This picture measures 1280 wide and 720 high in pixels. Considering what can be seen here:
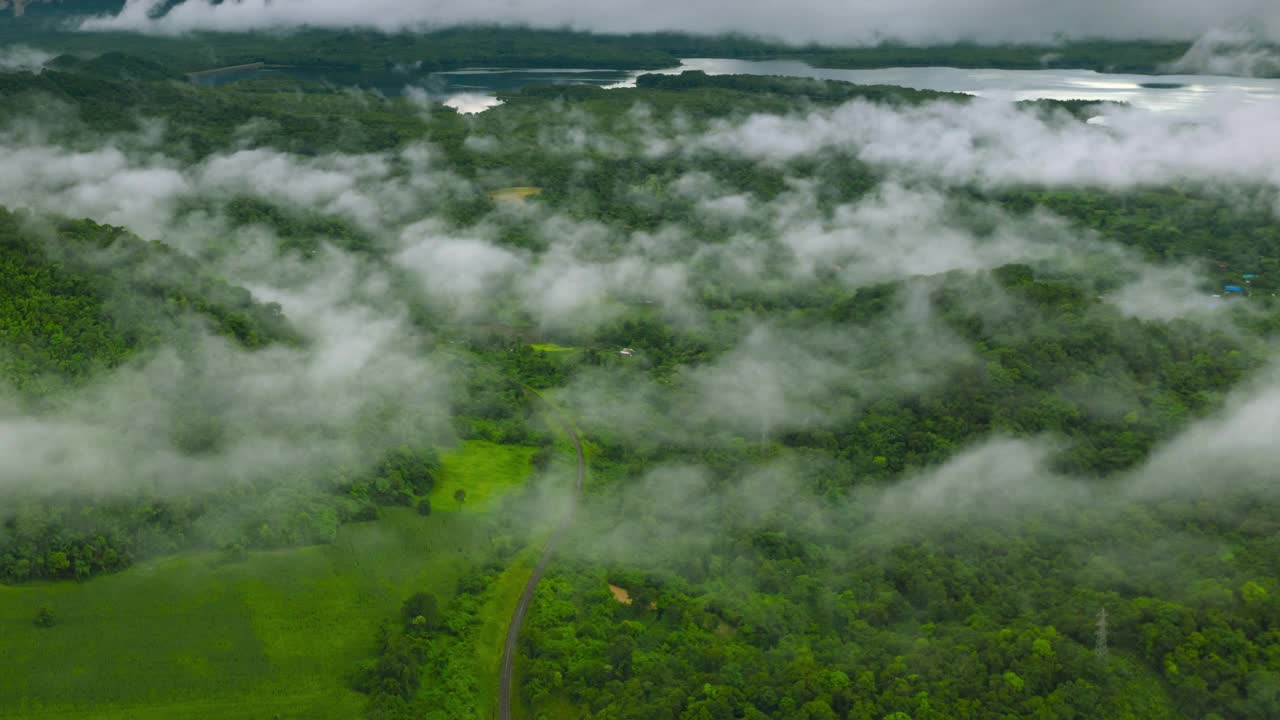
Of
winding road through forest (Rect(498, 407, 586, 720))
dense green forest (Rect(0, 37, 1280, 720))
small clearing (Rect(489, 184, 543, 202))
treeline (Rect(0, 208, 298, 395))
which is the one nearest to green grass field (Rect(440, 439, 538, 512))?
dense green forest (Rect(0, 37, 1280, 720))

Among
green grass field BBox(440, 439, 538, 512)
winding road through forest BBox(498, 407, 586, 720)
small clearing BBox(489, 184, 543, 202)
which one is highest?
small clearing BBox(489, 184, 543, 202)

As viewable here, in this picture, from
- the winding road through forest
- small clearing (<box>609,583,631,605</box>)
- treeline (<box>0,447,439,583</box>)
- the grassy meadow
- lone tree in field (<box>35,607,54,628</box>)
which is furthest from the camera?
small clearing (<box>609,583,631,605</box>)

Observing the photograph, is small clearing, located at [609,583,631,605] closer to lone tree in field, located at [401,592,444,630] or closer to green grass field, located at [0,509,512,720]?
green grass field, located at [0,509,512,720]

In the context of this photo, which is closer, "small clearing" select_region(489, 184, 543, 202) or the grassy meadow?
the grassy meadow

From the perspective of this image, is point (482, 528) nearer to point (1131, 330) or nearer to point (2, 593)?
point (2, 593)

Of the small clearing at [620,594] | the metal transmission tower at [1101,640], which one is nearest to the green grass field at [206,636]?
the small clearing at [620,594]

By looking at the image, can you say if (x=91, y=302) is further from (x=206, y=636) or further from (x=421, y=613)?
(x=421, y=613)

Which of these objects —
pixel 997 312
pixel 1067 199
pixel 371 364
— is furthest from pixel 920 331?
pixel 1067 199
